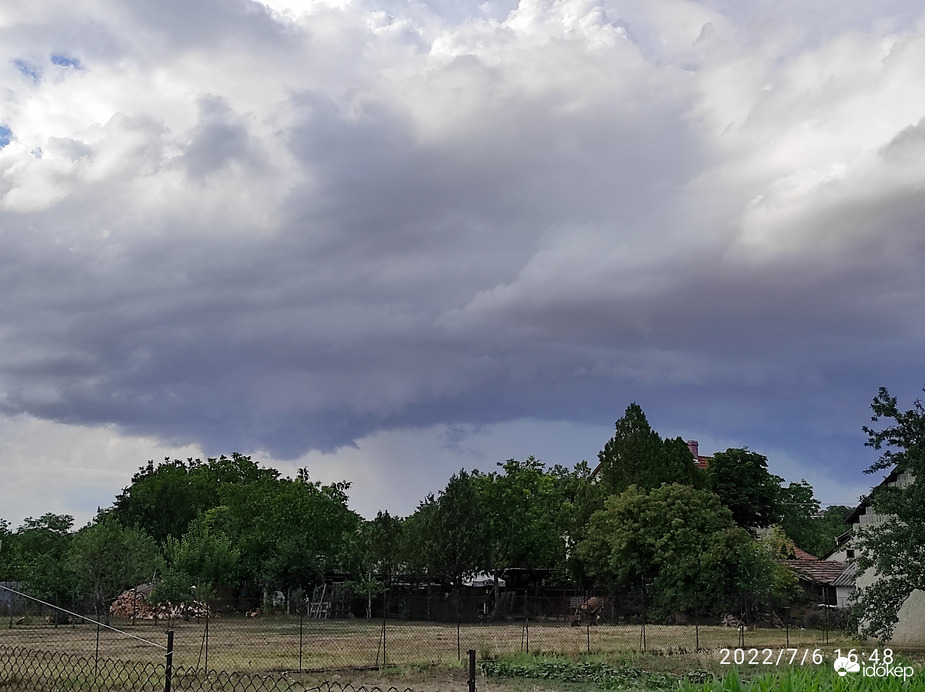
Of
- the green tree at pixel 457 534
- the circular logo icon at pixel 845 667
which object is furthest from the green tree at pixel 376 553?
the circular logo icon at pixel 845 667

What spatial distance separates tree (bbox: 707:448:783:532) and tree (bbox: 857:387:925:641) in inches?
1530

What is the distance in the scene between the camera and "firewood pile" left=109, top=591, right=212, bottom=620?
49.8 meters

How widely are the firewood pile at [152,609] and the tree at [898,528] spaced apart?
1340 inches

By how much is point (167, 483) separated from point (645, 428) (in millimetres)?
43909

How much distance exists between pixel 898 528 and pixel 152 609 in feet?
131

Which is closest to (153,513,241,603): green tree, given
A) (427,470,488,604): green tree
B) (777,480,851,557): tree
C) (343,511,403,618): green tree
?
(343,511,403,618): green tree

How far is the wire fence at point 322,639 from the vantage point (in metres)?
18.7

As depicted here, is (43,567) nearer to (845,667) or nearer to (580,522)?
(580,522)

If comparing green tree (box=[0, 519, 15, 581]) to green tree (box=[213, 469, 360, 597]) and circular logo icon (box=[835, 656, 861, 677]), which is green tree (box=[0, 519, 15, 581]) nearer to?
green tree (box=[213, 469, 360, 597])

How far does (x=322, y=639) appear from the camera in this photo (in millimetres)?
34062

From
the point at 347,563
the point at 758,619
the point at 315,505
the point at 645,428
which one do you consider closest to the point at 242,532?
the point at 315,505

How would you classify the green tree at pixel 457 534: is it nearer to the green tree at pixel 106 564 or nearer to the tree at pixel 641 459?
the tree at pixel 641 459

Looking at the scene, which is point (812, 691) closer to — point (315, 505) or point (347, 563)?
point (347, 563)

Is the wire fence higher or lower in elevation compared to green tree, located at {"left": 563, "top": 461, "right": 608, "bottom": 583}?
lower
